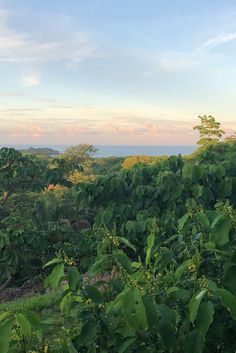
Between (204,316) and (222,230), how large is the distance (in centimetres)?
52

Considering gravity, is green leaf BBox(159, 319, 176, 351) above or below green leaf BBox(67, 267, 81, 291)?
below

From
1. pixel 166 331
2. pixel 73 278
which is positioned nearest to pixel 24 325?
pixel 73 278

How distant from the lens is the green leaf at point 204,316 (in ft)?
5.90

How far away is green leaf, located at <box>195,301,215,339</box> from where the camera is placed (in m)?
1.80

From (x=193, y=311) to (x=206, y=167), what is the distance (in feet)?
22.9

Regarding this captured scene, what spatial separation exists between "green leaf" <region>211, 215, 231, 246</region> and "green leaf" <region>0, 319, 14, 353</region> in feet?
3.66

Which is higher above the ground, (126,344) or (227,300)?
(227,300)

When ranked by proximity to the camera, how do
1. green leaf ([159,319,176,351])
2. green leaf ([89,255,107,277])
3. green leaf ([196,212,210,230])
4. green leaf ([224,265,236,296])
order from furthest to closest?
green leaf ([196,212,210,230]) → green leaf ([89,255,107,277]) → green leaf ([224,265,236,296]) → green leaf ([159,319,176,351])

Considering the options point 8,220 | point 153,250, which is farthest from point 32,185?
point 153,250

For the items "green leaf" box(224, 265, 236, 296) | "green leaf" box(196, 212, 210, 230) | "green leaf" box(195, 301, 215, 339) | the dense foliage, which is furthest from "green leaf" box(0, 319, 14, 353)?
"green leaf" box(196, 212, 210, 230)

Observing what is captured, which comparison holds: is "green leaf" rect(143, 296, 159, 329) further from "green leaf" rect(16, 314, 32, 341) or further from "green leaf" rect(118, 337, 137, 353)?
"green leaf" rect(16, 314, 32, 341)

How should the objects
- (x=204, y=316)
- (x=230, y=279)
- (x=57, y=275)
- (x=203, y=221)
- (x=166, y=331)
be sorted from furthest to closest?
(x=203, y=221) → (x=57, y=275) → (x=230, y=279) → (x=166, y=331) → (x=204, y=316)

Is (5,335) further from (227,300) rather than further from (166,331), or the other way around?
(227,300)

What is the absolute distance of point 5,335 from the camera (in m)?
1.71
